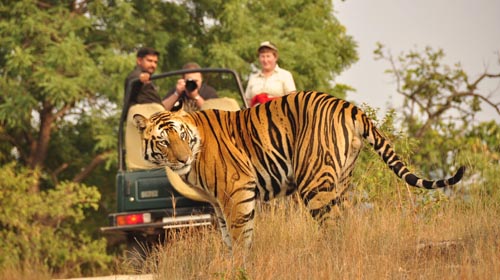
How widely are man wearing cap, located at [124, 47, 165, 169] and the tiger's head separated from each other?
3.43m

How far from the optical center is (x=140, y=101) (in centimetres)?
1260

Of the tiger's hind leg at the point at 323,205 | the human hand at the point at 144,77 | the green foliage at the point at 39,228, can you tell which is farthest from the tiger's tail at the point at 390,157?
the green foliage at the point at 39,228

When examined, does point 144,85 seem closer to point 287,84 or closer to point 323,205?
point 287,84

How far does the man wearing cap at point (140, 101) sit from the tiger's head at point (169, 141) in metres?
3.43

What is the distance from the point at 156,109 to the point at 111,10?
455 inches

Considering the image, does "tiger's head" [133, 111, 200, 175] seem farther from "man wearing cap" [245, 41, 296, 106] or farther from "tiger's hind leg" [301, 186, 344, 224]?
"man wearing cap" [245, 41, 296, 106]

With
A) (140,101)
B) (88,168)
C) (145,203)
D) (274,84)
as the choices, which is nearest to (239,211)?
(274,84)

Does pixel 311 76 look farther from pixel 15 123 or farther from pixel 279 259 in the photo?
pixel 279 259

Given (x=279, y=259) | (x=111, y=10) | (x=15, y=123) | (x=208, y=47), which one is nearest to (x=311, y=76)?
(x=208, y=47)

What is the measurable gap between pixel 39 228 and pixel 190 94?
10.0 m

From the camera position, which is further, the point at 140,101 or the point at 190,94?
the point at 140,101

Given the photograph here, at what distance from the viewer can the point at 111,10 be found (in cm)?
2342

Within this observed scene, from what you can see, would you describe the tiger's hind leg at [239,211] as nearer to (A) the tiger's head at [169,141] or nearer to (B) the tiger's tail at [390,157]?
(A) the tiger's head at [169,141]

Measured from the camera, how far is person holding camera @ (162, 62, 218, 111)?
39.3 feet
